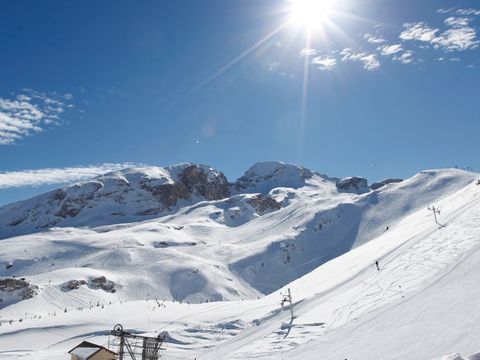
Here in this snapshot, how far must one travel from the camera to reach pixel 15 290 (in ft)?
183

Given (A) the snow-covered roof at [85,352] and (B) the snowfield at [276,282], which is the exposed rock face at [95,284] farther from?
(A) the snow-covered roof at [85,352]

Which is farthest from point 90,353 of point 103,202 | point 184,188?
point 184,188

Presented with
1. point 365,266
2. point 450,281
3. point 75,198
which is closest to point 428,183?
point 365,266

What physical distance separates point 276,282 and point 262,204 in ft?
248

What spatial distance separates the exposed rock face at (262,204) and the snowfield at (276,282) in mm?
7633

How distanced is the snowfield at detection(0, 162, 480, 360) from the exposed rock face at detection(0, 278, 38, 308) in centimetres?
62

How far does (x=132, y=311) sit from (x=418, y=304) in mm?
20919

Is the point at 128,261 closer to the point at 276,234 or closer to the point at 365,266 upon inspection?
the point at 276,234

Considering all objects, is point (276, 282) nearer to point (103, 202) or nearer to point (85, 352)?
point (85, 352)

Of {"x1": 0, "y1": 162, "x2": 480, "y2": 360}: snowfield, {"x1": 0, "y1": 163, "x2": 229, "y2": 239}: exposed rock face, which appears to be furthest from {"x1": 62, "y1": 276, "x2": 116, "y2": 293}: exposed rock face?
{"x1": 0, "y1": 163, "x2": 229, "y2": 239}: exposed rock face

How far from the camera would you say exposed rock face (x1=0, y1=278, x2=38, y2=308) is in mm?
54375

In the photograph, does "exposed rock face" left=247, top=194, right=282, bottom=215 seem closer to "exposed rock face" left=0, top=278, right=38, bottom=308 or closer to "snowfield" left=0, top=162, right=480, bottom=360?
"snowfield" left=0, top=162, right=480, bottom=360

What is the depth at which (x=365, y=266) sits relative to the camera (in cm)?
2656

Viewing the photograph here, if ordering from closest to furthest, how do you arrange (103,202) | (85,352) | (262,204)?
(85,352) → (262,204) → (103,202)
